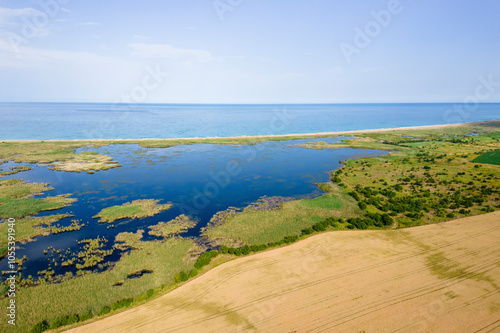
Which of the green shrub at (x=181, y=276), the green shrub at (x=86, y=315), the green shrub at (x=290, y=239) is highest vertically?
the green shrub at (x=290, y=239)

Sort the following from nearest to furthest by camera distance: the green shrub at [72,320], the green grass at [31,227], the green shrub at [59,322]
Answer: the green shrub at [59,322] → the green shrub at [72,320] → the green grass at [31,227]

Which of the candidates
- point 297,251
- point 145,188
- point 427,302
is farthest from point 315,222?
point 145,188

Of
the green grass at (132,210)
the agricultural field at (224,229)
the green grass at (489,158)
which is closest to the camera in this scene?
the agricultural field at (224,229)

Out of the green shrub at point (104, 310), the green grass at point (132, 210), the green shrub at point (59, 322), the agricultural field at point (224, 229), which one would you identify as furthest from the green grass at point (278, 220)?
the green shrub at point (59, 322)

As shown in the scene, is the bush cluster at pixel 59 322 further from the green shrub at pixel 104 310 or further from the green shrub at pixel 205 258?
the green shrub at pixel 205 258

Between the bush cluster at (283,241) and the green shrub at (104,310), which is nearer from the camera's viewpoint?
the green shrub at (104,310)

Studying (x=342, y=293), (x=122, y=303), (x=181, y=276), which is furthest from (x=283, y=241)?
(x=122, y=303)
